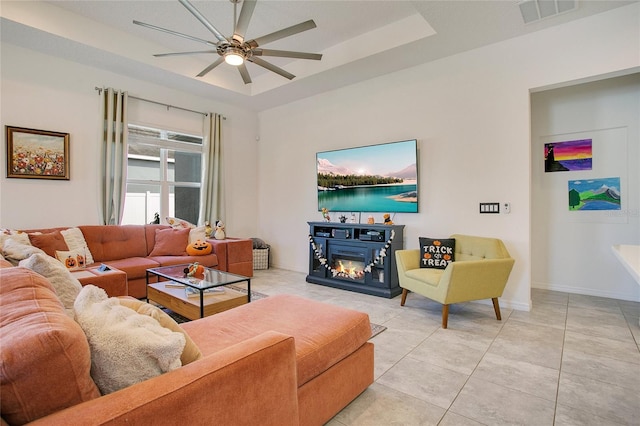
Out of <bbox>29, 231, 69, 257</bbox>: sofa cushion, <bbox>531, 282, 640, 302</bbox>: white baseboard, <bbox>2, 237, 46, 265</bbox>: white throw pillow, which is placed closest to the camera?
<bbox>2, 237, 46, 265</bbox>: white throw pillow

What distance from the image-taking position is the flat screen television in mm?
4234

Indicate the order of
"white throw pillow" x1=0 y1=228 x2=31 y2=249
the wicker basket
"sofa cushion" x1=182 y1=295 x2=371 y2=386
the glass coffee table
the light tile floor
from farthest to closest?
the wicker basket, "white throw pillow" x1=0 y1=228 x2=31 y2=249, the glass coffee table, the light tile floor, "sofa cushion" x1=182 y1=295 x2=371 y2=386

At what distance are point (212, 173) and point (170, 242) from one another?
4.97ft

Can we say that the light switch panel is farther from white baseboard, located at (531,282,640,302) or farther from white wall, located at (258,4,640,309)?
white baseboard, located at (531,282,640,302)

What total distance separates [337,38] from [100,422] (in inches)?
173

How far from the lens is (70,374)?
30.8 inches

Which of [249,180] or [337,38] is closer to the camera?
[337,38]

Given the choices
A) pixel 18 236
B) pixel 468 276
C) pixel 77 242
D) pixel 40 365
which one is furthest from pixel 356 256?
pixel 40 365

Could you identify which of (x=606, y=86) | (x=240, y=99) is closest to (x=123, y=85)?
(x=240, y=99)

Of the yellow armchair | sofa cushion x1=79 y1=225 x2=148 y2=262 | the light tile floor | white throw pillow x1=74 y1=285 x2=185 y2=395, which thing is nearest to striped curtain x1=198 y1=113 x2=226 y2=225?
sofa cushion x1=79 y1=225 x2=148 y2=262

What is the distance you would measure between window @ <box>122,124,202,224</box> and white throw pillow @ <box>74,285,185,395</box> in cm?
435

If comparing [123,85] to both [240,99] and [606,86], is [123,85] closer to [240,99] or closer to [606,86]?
[240,99]

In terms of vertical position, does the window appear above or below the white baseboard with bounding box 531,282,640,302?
above

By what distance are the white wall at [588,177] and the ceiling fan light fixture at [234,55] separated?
12.8 feet
